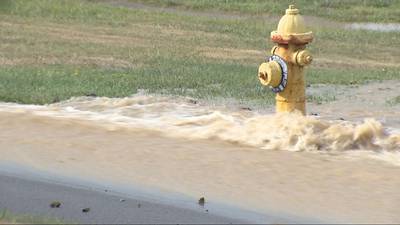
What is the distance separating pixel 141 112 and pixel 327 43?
A: 12.6 metres

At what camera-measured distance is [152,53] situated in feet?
64.6

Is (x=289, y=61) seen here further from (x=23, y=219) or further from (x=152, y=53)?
(x=152, y=53)

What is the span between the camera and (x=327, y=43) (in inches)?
936

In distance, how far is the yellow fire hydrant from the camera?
10.0 m

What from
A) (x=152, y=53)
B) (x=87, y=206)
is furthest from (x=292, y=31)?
(x=152, y=53)

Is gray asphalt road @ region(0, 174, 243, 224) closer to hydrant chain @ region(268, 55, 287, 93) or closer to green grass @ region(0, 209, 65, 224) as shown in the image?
green grass @ region(0, 209, 65, 224)

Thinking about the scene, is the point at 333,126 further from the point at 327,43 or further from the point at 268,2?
the point at 268,2

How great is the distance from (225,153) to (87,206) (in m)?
2.39

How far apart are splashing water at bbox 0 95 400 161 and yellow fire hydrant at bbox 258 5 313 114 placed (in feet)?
0.78

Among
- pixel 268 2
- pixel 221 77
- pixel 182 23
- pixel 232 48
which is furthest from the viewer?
pixel 268 2

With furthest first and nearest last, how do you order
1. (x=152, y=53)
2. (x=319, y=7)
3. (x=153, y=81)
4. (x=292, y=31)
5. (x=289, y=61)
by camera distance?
(x=319, y=7), (x=152, y=53), (x=153, y=81), (x=289, y=61), (x=292, y=31)

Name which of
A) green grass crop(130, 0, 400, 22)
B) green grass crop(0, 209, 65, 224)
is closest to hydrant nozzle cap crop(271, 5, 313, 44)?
green grass crop(0, 209, 65, 224)

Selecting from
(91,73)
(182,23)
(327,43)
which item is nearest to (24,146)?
(91,73)

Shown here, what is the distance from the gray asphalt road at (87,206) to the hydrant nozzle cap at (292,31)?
284 cm
